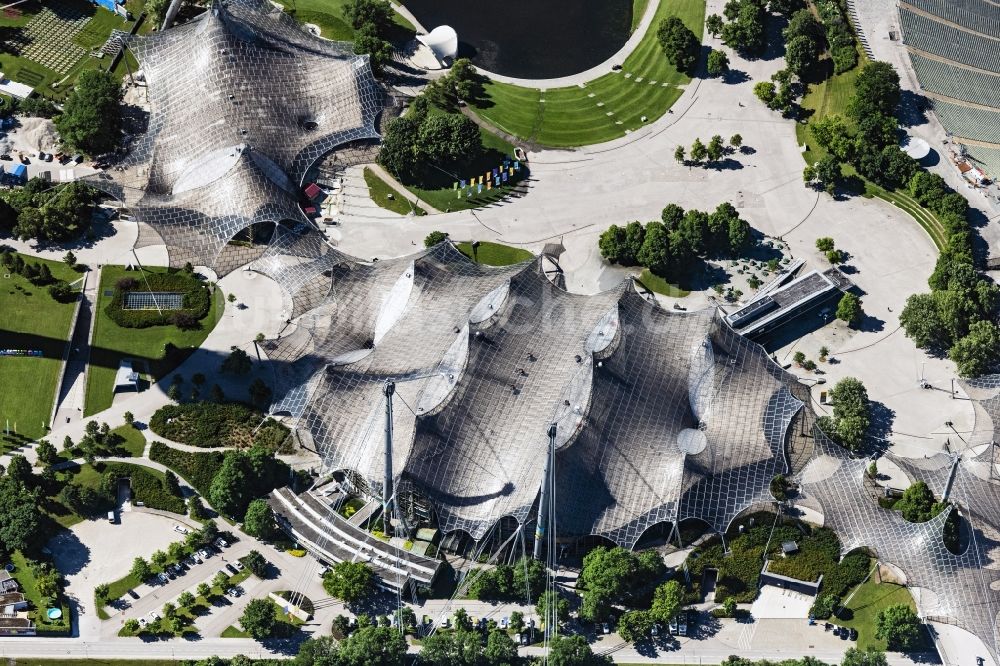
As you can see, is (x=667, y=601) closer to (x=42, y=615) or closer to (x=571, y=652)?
(x=571, y=652)

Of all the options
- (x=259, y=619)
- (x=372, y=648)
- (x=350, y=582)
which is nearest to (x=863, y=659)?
(x=372, y=648)

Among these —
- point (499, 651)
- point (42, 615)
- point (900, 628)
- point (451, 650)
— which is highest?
point (900, 628)

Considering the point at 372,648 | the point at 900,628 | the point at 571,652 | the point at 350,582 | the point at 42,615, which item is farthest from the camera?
the point at 350,582

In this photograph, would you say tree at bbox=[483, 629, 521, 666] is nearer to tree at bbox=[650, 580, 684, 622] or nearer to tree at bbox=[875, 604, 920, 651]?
tree at bbox=[650, 580, 684, 622]

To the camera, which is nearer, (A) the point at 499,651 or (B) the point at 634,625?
(A) the point at 499,651

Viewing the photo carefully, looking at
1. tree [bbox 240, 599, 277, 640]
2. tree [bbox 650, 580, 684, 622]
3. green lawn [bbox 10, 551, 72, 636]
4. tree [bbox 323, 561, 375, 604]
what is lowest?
green lawn [bbox 10, 551, 72, 636]

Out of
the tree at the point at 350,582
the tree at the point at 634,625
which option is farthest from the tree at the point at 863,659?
the tree at the point at 350,582

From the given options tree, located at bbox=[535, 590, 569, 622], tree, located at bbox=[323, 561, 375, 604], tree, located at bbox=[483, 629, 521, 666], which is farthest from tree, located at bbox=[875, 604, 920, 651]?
tree, located at bbox=[323, 561, 375, 604]
